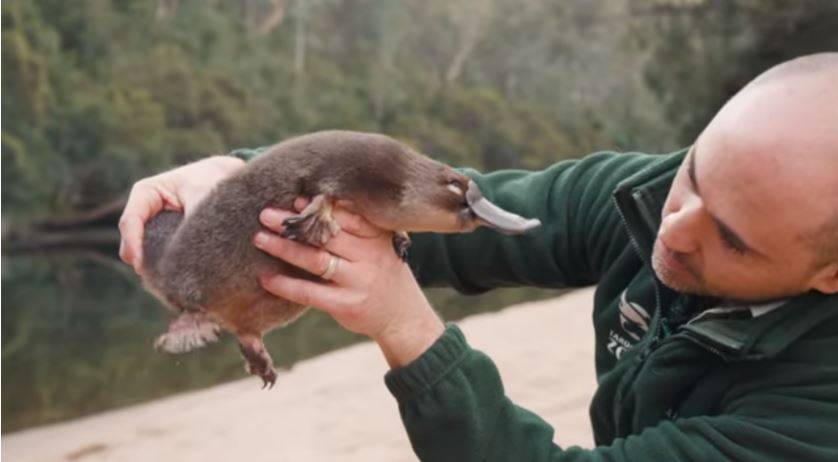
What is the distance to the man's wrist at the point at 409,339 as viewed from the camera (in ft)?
4.86

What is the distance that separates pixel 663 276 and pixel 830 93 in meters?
0.38

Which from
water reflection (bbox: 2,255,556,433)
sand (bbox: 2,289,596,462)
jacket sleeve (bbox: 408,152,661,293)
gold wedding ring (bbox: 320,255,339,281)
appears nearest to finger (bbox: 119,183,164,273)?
gold wedding ring (bbox: 320,255,339,281)

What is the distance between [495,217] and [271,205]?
34cm

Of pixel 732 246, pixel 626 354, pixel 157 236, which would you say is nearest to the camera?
pixel 732 246

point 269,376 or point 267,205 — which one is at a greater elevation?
point 267,205

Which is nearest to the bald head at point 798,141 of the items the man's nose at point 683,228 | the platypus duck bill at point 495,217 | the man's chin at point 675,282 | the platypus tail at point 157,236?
→ the man's nose at point 683,228

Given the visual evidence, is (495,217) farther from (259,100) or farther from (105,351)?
(259,100)

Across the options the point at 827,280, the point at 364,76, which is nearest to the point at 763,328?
the point at 827,280

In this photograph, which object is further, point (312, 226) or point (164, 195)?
point (164, 195)

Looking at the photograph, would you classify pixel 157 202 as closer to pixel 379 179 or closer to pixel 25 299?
pixel 379 179

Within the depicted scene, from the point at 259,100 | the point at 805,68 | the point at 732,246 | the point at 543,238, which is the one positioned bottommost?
the point at 259,100

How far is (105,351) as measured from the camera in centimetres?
1023

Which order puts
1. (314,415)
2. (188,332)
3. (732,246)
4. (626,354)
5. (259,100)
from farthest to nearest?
(259,100) < (314,415) < (626,354) < (188,332) < (732,246)

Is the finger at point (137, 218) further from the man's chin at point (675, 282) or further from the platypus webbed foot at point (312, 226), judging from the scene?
the man's chin at point (675, 282)
